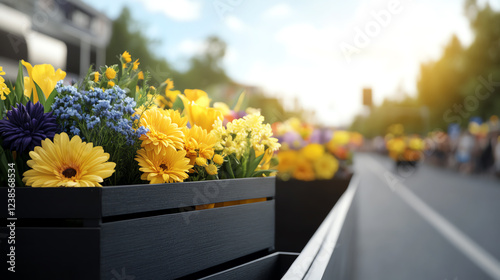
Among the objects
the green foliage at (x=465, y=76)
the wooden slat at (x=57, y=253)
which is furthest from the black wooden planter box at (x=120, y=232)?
the green foliage at (x=465, y=76)

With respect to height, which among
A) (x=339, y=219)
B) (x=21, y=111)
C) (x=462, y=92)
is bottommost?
(x=339, y=219)

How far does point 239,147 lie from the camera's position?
5.65 ft

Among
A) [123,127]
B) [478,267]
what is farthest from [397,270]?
[123,127]

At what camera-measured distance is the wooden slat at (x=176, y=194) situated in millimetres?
1146

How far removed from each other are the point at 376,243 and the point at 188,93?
19.9 ft

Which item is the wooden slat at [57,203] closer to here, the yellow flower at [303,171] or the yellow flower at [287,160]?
the yellow flower at [287,160]

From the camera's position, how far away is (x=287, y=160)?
450 cm

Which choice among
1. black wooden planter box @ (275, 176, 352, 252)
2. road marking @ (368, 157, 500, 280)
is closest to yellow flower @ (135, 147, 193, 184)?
black wooden planter box @ (275, 176, 352, 252)

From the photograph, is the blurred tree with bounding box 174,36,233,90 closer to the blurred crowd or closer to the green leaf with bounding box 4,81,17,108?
the blurred crowd

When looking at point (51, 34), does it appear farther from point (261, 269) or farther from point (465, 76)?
point (465, 76)

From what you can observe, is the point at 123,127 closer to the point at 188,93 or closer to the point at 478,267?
the point at 188,93

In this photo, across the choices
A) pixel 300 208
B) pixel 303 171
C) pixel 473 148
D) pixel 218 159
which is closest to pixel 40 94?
pixel 218 159

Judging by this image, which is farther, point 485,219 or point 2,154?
point 485,219

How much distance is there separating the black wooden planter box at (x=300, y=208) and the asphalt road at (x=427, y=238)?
2.85 ft
